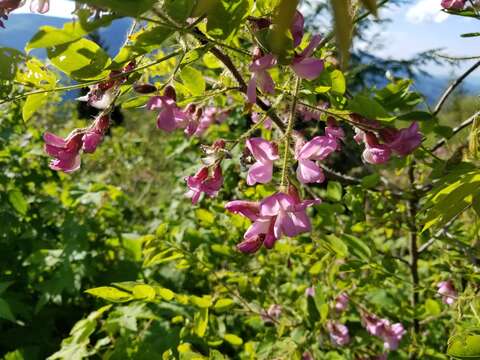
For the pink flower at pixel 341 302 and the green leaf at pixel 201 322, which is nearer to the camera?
the green leaf at pixel 201 322

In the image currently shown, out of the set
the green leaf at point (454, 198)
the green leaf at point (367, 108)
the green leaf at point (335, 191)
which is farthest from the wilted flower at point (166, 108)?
the green leaf at point (335, 191)

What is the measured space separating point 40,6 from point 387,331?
3.60ft

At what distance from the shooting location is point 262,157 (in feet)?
1.88

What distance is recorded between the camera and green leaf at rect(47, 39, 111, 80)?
0.45 metres

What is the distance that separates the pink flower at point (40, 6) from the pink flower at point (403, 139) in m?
0.41

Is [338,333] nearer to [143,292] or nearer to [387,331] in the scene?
[387,331]

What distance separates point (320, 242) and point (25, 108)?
0.49 meters

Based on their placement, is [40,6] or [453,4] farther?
[453,4]

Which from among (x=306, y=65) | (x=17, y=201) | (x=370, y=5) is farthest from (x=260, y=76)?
→ (x=17, y=201)

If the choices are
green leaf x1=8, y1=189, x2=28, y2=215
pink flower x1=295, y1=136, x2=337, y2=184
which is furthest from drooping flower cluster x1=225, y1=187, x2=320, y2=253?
green leaf x1=8, y1=189, x2=28, y2=215

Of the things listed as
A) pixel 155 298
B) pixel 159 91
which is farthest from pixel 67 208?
pixel 159 91

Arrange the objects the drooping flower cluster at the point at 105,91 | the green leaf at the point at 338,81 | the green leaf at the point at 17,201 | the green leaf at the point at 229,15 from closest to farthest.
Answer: the green leaf at the point at 229,15
the drooping flower cluster at the point at 105,91
the green leaf at the point at 338,81
the green leaf at the point at 17,201

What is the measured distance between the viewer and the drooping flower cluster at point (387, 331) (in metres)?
1.23

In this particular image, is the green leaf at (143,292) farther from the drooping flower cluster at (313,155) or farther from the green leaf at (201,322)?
the drooping flower cluster at (313,155)
